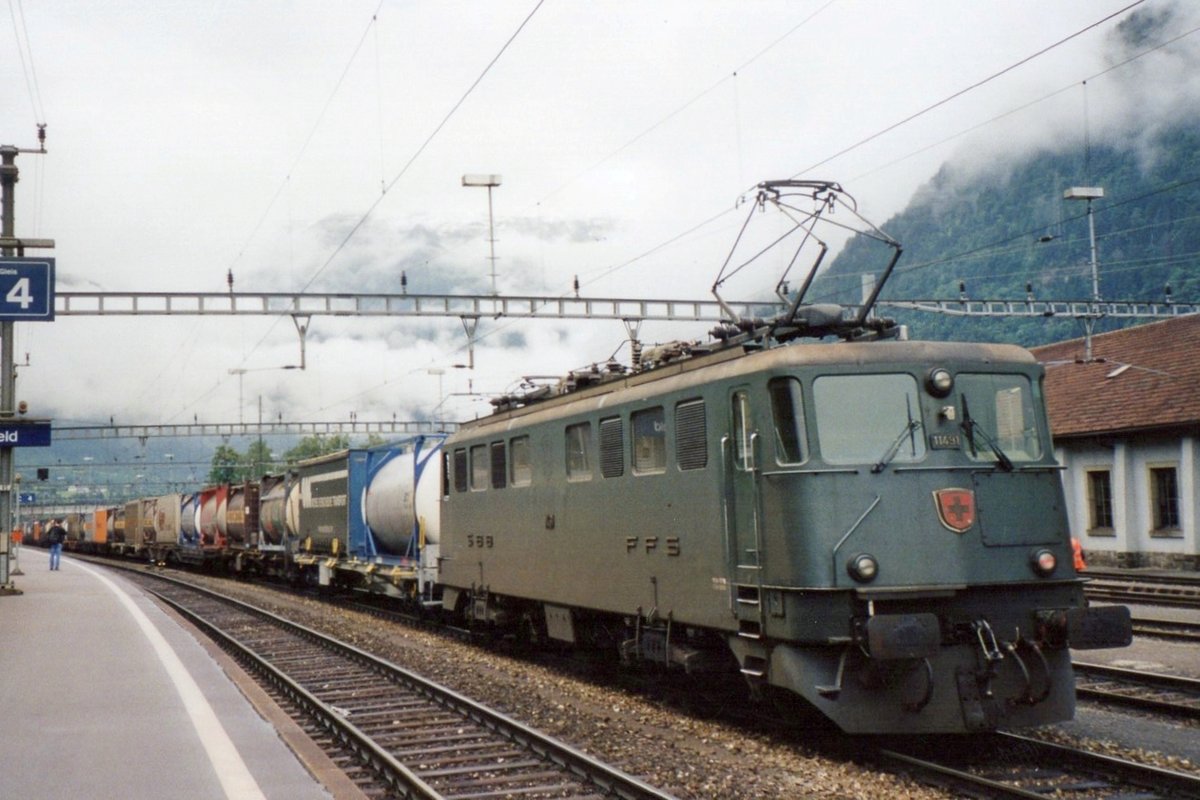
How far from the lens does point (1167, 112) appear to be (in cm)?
9400

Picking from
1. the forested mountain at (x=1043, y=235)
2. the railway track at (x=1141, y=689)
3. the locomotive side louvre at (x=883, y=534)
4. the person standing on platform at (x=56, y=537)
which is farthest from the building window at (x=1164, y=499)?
the forested mountain at (x=1043, y=235)

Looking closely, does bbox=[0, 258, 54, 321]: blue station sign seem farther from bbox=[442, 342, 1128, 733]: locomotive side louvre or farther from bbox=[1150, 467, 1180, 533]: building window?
bbox=[1150, 467, 1180, 533]: building window

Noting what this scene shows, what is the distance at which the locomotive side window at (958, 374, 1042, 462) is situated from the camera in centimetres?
966

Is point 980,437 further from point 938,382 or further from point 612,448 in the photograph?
point 612,448

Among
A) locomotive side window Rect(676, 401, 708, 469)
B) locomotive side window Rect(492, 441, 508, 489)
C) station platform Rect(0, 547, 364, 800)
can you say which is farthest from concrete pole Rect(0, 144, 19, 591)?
locomotive side window Rect(676, 401, 708, 469)

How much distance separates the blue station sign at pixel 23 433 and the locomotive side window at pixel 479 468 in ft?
36.0

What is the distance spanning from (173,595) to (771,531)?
1040 inches

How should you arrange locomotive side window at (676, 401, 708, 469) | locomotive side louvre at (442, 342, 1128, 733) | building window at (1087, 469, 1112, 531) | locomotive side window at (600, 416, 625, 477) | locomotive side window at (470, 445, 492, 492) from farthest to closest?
1. building window at (1087, 469, 1112, 531)
2. locomotive side window at (470, 445, 492, 492)
3. locomotive side window at (600, 416, 625, 477)
4. locomotive side window at (676, 401, 708, 469)
5. locomotive side louvre at (442, 342, 1128, 733)

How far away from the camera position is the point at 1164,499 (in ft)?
90.4

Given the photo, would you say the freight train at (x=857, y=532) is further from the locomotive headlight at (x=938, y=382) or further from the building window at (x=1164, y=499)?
the building window at (x=1164, y=499)

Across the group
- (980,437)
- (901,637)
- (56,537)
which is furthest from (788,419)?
(56,537)

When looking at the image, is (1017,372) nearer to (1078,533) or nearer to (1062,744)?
(1062,744)

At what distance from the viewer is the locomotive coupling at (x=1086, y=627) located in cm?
904

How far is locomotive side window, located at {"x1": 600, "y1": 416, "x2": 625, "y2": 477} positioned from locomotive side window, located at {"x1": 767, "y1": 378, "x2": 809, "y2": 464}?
2.92m
